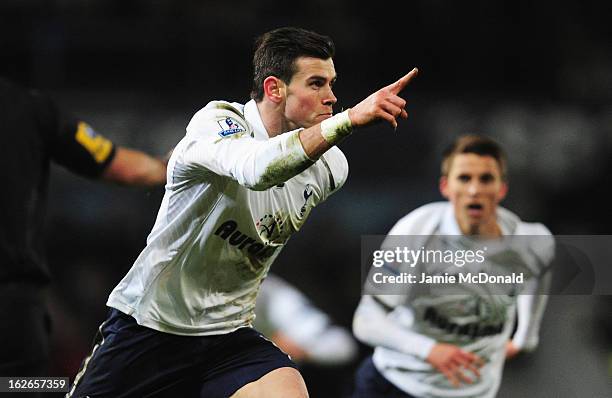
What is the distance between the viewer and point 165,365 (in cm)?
346

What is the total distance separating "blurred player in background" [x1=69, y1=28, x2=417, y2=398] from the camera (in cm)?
332

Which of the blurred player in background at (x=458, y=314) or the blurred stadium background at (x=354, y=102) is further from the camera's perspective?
the blurred stadium background at (x=354, y=102)

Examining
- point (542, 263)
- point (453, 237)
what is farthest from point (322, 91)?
point (542, 263)

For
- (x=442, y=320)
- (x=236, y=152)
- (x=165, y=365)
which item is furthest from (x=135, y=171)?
(x=442, y=320)

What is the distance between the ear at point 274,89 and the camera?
3445mm

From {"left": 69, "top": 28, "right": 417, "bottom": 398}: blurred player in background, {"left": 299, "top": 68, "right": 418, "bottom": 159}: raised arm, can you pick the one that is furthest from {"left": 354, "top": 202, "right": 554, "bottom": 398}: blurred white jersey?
{"left": 299, "top": 68, "right": 418, "bottom": 159}: raised arm

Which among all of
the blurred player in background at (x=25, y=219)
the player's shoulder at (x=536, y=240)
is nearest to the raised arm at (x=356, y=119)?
the blurred player in background at (x=25, y=219)

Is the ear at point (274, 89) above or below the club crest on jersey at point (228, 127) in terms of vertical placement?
above

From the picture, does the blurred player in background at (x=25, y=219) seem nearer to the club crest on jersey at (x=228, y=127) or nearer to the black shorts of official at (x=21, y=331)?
the black shorts of official at (x=21, y=331)

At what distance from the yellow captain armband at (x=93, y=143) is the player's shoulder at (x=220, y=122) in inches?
34.8

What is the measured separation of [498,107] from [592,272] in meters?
1.55

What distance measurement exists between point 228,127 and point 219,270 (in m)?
0.63

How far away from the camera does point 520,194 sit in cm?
640

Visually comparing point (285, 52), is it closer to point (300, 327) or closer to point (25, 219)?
point (25, 219)
